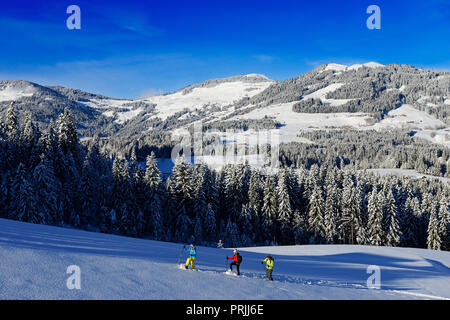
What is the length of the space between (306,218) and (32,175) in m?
52.0

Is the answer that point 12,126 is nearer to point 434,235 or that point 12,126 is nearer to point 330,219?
point 330,219

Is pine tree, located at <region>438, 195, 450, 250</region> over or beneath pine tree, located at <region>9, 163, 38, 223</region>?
beneath

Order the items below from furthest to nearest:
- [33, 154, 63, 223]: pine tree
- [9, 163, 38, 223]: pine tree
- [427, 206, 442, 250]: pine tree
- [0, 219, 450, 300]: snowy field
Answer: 1. [427, 206, 442, 250]: pine tree
2. [33, 154, 63, 223]: pine tree
3. [9, 163, 38, 223]: pine tree
4. [0, 219, 450, 300]: snowy field

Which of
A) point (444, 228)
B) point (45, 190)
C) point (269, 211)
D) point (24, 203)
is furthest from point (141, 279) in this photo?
point (444, 228)

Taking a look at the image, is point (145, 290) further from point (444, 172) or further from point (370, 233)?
point (444, 172)

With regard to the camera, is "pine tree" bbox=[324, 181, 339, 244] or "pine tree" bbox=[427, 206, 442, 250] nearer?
"pine tree" bbox=[427, 206, 442, 250]

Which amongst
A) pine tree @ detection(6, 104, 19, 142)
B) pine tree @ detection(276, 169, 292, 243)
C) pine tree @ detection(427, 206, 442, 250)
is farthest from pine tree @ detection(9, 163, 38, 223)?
pine tree @ detection(427, 206, 442, 250)

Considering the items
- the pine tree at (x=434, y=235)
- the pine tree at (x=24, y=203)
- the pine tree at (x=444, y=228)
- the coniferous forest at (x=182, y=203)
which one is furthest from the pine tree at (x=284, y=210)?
the pine tree at (x=24, y=203)

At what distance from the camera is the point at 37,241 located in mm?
15969

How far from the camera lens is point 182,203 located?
5494cm

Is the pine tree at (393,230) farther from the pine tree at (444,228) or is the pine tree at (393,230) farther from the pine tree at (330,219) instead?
the pine tree at (330,219)

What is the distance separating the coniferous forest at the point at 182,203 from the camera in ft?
145

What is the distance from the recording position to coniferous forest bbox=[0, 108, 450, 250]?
44.2m

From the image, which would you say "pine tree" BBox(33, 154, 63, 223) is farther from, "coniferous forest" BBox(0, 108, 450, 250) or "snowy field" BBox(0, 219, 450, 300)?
"snowy field" BBox(0, 219, 450, 300)
